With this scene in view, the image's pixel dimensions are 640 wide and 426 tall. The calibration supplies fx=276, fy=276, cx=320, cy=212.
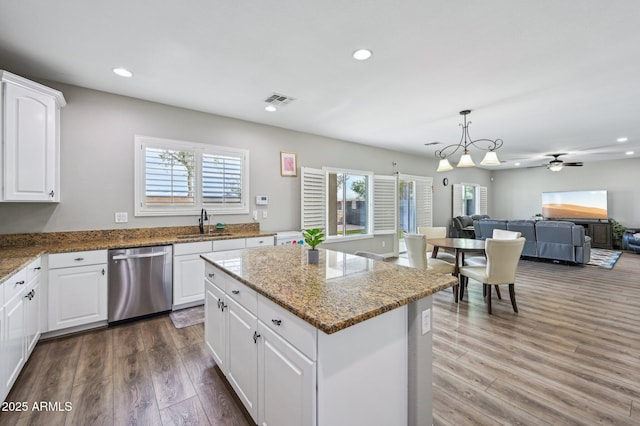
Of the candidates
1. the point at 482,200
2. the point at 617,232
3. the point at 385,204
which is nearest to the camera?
the point at 385,204

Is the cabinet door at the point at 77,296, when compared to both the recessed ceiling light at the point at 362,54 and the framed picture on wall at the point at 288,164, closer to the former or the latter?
the framed picture on wall at the point at 288,164

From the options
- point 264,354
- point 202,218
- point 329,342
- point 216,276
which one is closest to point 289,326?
point 329,342

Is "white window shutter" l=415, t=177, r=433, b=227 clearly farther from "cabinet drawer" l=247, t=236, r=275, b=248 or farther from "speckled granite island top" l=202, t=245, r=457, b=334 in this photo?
"speckled granite island top" l=202, t=245, r=457, b=334

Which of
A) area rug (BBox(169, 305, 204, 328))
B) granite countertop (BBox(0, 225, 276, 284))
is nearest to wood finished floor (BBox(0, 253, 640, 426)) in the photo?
area rug (BBox(169, 305, 204, 328))

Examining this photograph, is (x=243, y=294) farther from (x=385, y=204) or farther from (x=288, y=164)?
(x=385, y=204)

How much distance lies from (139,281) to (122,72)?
2236mm

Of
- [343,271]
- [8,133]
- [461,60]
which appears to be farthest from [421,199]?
[8,133]

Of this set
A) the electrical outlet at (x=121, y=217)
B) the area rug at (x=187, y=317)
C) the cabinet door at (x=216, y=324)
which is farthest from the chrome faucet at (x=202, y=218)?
the cabinet door at (x=216, y=324)

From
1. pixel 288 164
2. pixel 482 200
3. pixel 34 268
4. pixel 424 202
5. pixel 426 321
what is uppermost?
pixel 288 164

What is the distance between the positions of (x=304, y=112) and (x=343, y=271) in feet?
9.40

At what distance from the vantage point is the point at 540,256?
6.11 metres

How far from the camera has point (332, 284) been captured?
1570mm

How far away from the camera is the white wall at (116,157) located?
311 centimetres

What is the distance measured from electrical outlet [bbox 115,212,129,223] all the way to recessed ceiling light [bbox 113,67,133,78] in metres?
1.60
